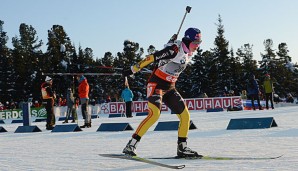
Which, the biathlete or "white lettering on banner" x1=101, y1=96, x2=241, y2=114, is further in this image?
"white lettering on banner" x1=101, y1=96, x2=241, y2=114

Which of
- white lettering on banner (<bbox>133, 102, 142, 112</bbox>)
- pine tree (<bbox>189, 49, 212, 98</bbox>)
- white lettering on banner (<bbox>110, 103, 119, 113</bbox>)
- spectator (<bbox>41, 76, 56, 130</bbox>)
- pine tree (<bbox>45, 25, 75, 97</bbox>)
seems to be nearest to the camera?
spectator (<bbox>41, 76, 56, 130</bbox>)

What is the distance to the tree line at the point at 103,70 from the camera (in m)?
68.1

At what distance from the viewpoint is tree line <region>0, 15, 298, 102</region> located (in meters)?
68.1

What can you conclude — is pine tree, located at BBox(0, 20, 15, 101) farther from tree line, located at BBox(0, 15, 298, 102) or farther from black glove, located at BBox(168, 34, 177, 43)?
black glove, located at BBox(168, 34, 177, 43)

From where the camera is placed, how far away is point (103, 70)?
248ft

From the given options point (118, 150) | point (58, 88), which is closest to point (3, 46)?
point (58, 88)

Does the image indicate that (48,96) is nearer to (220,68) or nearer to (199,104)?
(199,104)

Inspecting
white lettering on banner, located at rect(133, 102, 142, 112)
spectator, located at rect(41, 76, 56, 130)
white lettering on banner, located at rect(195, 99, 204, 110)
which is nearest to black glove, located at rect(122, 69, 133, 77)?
spectator, located at rect(41, 76, 56, 130)

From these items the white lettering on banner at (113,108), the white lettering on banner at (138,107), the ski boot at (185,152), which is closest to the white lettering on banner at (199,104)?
the white lettering on banner at (138,107)

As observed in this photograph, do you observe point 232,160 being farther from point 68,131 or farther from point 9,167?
point 68,131

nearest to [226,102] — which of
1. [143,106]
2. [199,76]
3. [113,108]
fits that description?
[143,106]

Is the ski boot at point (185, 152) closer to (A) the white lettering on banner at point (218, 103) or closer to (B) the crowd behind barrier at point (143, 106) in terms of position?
(B) the crowd behind barrier at point (143, 106)

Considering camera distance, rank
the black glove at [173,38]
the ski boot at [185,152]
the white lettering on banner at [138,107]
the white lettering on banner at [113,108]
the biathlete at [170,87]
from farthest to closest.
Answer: the white lettering on banner at [113,108], the white lettering on banner at [138,107], the black glove at [173,38], the biathlete at [170,87], the ski boot at [185,152]

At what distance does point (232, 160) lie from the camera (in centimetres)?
607
